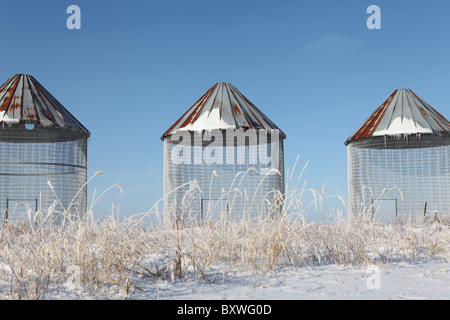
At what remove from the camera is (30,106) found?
8.46m

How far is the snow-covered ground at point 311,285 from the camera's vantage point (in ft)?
8.28

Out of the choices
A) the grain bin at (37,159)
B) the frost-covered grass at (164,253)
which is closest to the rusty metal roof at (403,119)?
the frost-covered grass at (164,253)

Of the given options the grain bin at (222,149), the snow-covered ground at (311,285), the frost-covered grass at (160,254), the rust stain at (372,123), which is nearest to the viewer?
the snow-covered ground at (311,285)

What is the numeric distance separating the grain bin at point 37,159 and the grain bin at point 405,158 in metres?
5.34

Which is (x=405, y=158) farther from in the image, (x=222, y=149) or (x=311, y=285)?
(x=311, y=285)

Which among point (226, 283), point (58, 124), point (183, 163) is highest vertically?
point (58, 124)

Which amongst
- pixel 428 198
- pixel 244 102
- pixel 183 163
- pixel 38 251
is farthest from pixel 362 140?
pixel 38 251

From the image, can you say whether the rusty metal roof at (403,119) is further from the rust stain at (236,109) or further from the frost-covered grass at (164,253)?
the frost-covered grass at (164,253)

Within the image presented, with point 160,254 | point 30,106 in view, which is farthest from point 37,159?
point 160,254

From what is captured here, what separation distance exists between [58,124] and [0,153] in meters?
1.12
